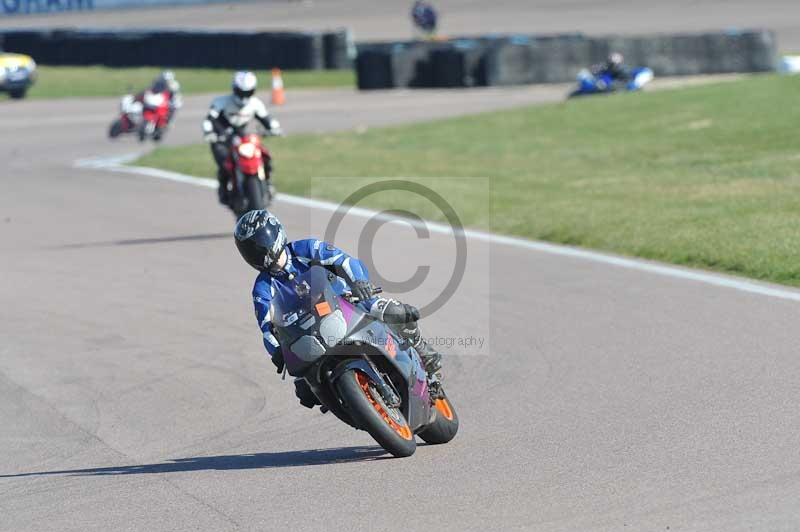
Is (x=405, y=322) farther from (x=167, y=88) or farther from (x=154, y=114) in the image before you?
(x=154, y=114)

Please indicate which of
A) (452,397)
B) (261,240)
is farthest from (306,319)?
(452,397)

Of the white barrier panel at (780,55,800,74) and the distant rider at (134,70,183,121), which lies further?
the white barrier panel at (780,55,800,74)

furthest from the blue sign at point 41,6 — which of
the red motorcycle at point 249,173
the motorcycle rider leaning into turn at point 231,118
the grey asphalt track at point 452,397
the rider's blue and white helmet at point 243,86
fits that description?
the grey asphalt track at point 452,397

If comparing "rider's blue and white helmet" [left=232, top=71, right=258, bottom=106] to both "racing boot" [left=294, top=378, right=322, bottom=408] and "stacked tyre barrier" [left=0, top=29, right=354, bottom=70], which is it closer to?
Result: "racing boot" [left=294, top=378, right=322, bottom=408]

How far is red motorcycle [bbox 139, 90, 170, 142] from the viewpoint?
26391 millimetres

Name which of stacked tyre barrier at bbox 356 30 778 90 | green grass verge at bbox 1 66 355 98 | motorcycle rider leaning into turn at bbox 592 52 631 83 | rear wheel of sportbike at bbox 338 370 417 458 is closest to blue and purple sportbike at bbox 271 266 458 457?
rear wheel of sportbike at bbox 338 370 417 458

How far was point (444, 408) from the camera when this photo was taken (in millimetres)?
6996

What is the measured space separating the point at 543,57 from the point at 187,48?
1289 cm

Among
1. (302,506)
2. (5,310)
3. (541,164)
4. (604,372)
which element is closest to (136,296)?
(5,310)

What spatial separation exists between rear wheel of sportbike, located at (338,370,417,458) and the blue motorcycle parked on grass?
2320cm

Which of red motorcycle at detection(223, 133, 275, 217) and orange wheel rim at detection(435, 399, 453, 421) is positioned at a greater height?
orange wheel rim at detection(435, 399, 453, 421)

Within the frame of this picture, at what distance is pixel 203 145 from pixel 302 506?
64.8 ft

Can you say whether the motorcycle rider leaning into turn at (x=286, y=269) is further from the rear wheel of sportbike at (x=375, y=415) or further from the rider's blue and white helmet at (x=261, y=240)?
the rear wheel of sportbike at (x=375, y=415)

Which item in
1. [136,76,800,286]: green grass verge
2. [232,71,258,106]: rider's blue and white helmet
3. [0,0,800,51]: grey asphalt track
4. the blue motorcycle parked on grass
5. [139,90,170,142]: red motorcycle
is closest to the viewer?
[136,76,800,286]: green grass verge
